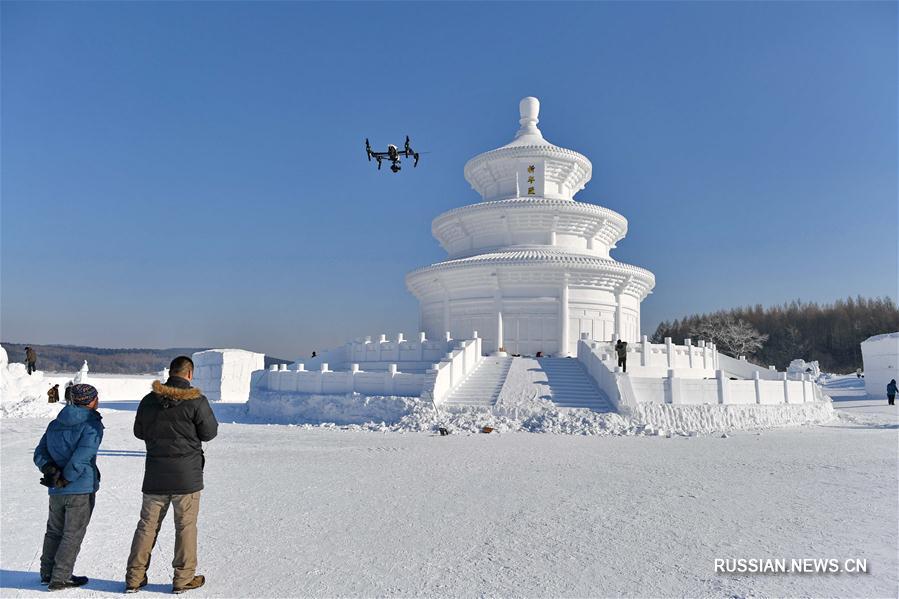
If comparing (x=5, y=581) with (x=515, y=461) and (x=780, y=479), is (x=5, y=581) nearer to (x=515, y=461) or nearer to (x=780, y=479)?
(x=515, y=461)

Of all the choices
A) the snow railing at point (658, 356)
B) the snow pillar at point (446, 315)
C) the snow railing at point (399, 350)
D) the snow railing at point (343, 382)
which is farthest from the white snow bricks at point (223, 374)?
the snow railing at point (658, 356)

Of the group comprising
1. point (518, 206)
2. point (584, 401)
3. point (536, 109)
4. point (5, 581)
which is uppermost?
point (536, 109)

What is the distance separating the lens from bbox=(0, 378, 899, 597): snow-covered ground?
5.23 m

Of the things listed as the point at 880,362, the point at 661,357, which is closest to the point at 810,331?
the point at 880,362

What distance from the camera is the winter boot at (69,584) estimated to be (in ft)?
16.2

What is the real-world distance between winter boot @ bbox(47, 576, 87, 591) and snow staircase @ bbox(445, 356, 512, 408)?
14.3 meters

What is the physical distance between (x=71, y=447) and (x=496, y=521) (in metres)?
4.48

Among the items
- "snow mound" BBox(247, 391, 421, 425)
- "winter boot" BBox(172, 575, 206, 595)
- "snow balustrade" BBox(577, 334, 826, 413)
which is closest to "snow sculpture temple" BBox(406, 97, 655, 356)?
"snow balustrade" BBox(577, 334, 826, 413)

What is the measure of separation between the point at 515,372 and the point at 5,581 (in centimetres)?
1713

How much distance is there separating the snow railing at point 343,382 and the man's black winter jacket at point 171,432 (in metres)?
14.7

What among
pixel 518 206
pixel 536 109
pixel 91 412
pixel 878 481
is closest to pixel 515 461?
pixel 878 481

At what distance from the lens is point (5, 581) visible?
5.18m

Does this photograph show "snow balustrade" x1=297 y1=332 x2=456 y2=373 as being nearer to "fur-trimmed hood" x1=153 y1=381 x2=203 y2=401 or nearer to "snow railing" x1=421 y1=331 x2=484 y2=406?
"snow railing" x1=421 y1=331 x2=484 y2=406

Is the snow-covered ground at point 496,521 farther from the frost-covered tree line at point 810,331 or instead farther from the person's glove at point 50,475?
the frost-covered tree line at point 810,331
